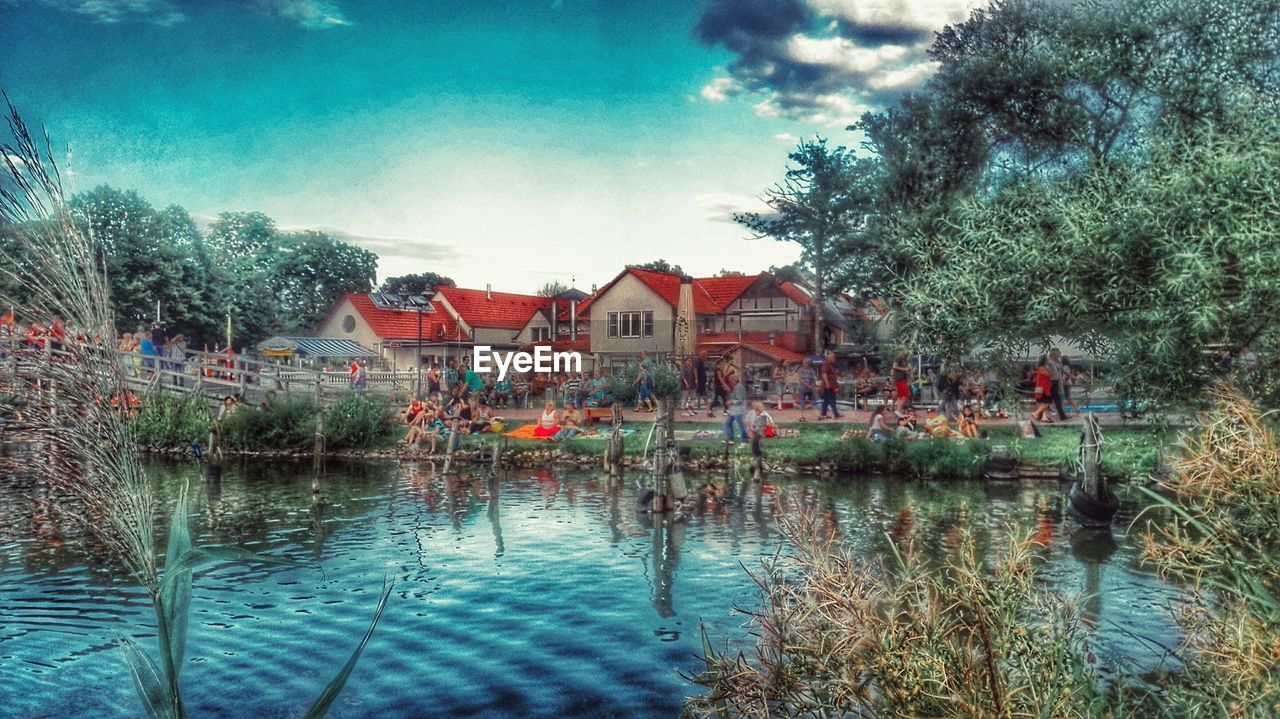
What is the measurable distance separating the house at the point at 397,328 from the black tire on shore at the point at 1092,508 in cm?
1722

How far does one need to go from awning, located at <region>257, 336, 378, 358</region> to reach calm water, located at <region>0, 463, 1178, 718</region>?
12464 mm

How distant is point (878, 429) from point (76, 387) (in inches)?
695

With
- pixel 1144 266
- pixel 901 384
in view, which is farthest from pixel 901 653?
pixel 901 384

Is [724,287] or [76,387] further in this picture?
[724,287]

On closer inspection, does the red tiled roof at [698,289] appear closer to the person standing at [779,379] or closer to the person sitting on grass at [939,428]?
the person standing at [779,379]

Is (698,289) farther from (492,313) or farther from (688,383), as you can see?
(492,313)

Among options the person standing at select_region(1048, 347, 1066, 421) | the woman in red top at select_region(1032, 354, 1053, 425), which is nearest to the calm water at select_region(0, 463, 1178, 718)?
the woman in red top at select_region(1032, 354, 1053, 425)

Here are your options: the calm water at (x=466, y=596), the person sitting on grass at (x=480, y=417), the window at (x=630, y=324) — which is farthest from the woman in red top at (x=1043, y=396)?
the person sitting on grass at (x=480, y=417)

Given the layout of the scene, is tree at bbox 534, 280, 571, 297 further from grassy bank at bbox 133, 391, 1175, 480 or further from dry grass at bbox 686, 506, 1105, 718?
dry grass at bbox 686, 506, 1105, 718

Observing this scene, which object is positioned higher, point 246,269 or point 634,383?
point 246,269

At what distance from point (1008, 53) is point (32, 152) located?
16537 mm

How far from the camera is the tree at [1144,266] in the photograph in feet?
24.5

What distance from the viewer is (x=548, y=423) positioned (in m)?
21.5

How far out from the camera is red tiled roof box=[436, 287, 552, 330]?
28719 millimetres
